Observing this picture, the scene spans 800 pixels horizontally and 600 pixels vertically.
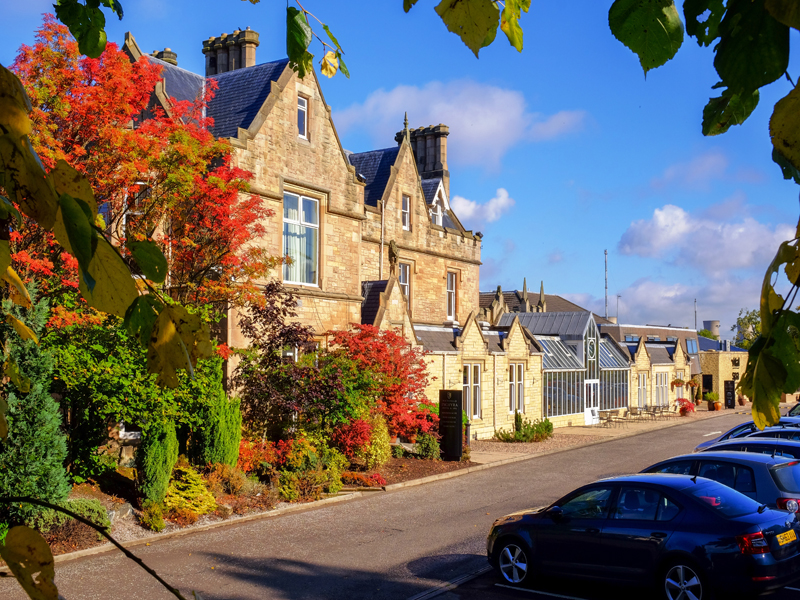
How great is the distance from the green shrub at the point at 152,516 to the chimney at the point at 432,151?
24995 mm

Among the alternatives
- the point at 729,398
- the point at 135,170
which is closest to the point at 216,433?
the point at 135,170

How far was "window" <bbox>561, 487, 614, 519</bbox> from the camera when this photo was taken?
33.3 ft

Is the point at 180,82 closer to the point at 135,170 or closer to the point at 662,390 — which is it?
the point at 135,170

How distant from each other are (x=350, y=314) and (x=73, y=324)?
996cm

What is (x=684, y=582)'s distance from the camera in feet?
29.7

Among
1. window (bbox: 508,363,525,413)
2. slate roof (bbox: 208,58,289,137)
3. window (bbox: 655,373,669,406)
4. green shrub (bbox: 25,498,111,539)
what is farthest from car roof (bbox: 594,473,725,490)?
window (bbox: 655,373,669,406)

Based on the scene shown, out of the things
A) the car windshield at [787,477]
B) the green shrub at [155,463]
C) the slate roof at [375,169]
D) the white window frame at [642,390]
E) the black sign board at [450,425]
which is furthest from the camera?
the white window frame at [642,390]

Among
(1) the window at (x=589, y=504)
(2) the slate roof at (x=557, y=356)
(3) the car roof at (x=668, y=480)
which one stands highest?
(2) the slate roof at (x=557, y=356)

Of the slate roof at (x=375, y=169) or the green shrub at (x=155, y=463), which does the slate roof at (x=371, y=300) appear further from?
the green shrub at (x=155, y=463)

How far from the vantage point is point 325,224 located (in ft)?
70.4

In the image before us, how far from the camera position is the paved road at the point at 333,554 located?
33.1 ft

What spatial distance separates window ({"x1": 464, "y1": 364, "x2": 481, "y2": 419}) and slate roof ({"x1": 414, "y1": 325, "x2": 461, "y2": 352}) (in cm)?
134

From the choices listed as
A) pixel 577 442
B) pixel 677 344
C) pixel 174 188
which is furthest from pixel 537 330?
pixel 174 188

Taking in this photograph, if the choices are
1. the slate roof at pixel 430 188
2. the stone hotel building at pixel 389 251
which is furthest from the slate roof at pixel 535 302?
the slate roof at pixel 430 188
